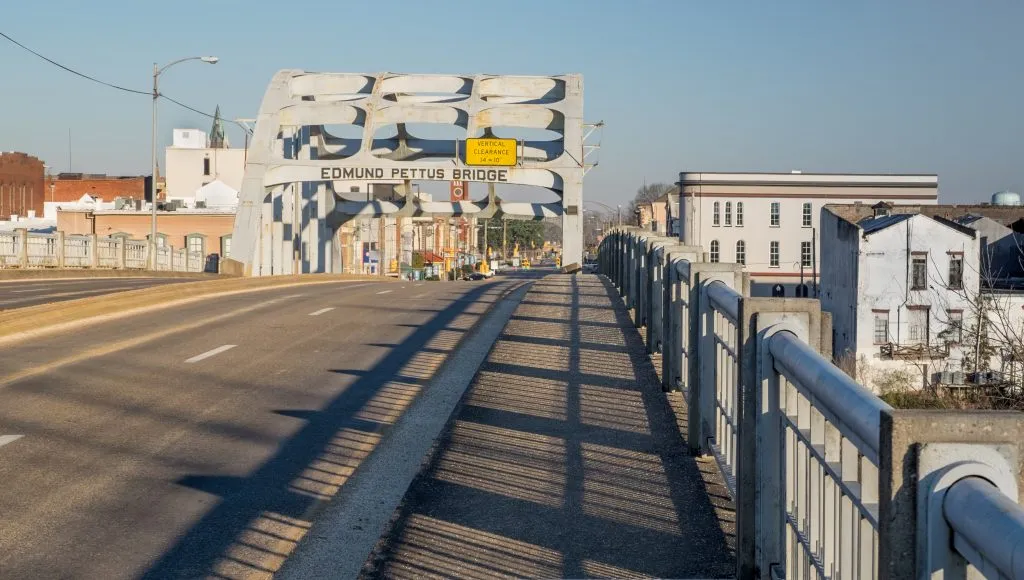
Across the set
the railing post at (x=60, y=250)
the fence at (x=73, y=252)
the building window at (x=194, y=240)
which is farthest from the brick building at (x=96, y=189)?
the railing post at (x=60, y=250)

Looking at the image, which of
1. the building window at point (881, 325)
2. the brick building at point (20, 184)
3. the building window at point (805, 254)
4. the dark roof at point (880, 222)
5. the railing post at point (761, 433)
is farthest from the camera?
the brick building at point (20, 184)

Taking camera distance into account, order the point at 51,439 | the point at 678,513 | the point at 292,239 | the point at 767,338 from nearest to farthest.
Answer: the point at 767,338 → the point at 678,513 → the point at 51,439 → the point at 292,239

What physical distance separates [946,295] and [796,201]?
41.7 m

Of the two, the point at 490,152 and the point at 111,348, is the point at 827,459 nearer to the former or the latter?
the point at 111,348

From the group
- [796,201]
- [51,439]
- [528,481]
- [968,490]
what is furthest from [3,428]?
[796,201]

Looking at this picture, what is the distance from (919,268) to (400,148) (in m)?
31.2

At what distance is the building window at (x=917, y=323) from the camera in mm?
53375

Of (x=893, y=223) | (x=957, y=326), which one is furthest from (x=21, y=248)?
(x=893, y=223)

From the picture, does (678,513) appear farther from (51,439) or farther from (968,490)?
(51,439)

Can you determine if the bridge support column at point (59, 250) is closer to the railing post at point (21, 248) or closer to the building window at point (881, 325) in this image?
the railing post at point (21, 248)

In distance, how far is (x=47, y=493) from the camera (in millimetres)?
8023

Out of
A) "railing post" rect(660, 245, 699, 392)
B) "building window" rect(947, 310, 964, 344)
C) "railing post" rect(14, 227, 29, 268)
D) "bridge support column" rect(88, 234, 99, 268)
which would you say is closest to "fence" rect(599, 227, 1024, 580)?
"railing post" rect(660, 245, 699, 392)

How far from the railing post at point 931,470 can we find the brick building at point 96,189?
12105 cm

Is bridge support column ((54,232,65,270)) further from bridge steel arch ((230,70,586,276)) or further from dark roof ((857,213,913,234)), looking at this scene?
dark roof ((857,213,913,234))
